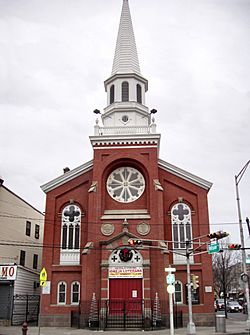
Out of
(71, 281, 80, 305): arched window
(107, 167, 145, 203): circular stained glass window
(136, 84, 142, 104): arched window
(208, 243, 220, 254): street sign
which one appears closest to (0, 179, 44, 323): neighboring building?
(71, 281, 80, 305): arched window

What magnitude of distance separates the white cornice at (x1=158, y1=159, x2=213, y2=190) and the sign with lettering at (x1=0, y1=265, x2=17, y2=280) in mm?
15574

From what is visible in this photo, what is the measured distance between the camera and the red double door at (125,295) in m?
30.4

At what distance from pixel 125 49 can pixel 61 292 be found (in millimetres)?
24858

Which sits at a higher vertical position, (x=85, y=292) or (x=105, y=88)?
(x=105, y=88)

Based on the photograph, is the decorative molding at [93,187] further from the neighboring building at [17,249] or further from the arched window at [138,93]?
the arched window at [138,93]

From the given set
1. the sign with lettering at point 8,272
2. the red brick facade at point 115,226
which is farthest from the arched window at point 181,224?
the sign with lettering at point 8,272

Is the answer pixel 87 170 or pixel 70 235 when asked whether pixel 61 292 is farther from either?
pixel 87 170

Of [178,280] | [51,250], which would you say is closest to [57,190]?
[51,250]

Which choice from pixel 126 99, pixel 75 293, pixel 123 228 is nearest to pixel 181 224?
pixel 123 228

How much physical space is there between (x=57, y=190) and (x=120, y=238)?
26.1ft

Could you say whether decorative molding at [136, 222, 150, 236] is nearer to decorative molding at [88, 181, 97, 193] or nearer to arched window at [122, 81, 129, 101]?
decorative molding at [88, 181, 97, 193]

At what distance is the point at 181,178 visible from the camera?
3575cm

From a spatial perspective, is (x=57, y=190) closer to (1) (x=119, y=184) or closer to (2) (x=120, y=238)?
(1) (x=119, y=184)

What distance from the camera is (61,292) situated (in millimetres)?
33188
